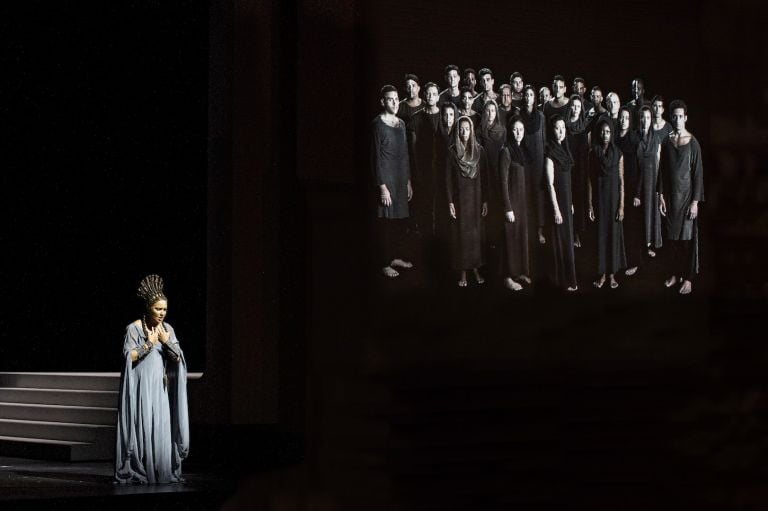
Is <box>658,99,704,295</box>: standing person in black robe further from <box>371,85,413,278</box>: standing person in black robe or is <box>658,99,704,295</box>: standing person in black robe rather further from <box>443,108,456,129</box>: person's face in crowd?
<box>371,85,413,278</box>: standing person in black robe

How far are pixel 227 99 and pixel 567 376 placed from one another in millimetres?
3548

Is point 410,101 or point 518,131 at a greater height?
point 410,101

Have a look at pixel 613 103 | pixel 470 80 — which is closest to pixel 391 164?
pixel 470 80

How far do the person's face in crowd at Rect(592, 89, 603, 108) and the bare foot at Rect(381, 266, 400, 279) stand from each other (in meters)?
2.29

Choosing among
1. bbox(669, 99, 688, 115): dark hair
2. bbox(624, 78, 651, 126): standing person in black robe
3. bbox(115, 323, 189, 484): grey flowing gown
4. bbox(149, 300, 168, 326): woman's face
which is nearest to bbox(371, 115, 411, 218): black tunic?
bbox(149, 300, 168, 326): woman's face

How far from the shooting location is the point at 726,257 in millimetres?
11820

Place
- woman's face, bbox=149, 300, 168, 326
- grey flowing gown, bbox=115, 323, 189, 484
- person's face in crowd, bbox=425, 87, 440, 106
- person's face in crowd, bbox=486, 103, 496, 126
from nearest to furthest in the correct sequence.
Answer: grey flowing gown, bbox=115, 323, 189, 484 → woman's face, bbox=149, 300, 168, 326 → person's face in crowd, bbox=425, 87, 440, 106 → person's face in crowd, bbox=486, 103, 496, 126

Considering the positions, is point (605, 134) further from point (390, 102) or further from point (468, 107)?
point (390, 102)

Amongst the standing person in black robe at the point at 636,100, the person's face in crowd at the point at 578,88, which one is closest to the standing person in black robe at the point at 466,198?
the person's face in crowd at the point at 578,88

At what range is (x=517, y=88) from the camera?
1128 centimetres

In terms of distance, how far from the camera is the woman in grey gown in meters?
9.91

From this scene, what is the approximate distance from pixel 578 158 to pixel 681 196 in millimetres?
994

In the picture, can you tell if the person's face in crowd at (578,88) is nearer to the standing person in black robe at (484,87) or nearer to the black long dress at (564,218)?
the black long dress at (564,218)

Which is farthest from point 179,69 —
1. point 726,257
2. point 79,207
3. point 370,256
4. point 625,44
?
point 726,257
